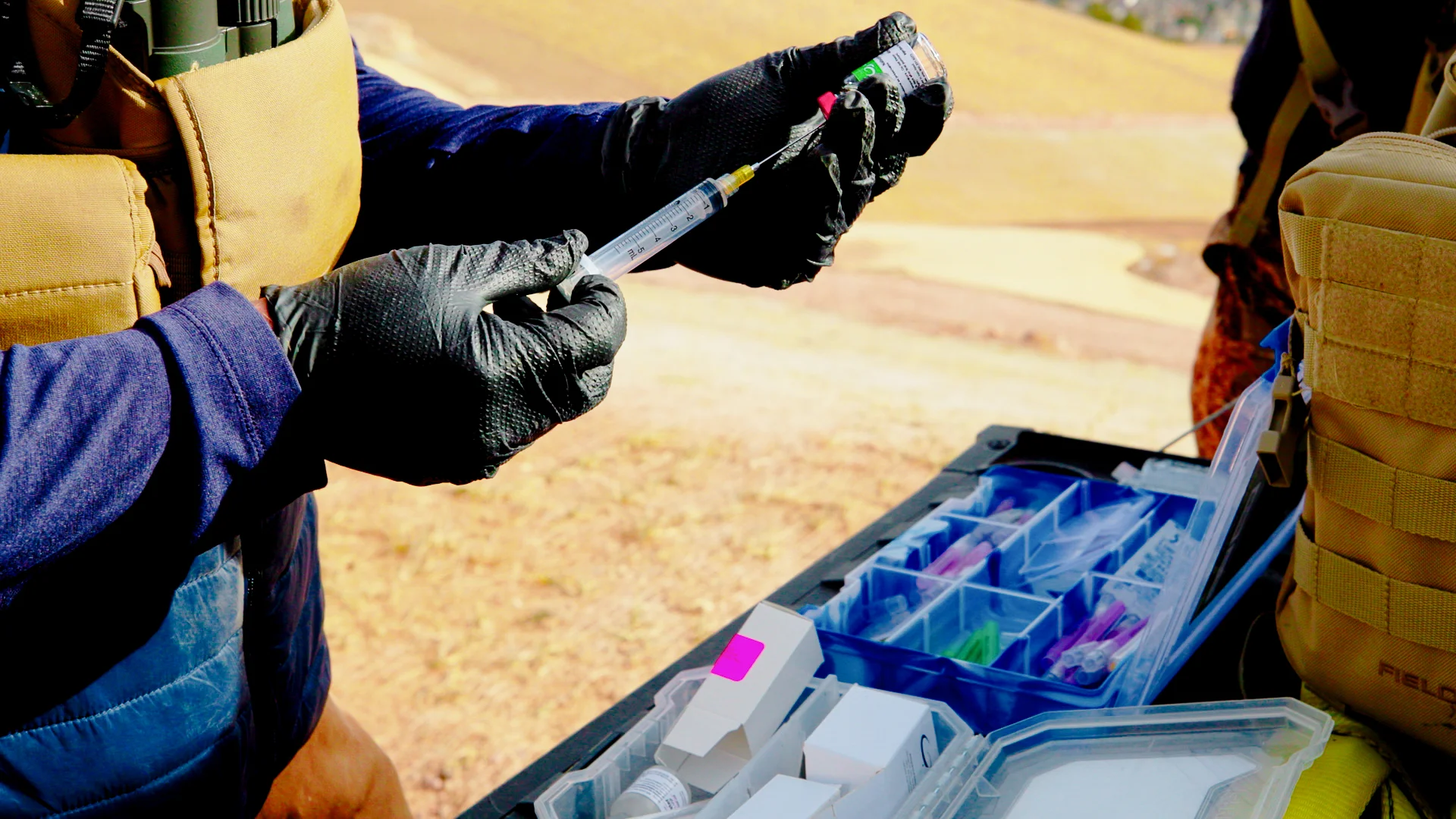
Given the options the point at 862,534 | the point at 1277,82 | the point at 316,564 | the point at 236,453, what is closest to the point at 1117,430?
the point at 1277,82

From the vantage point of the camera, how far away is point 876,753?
3.64 feet

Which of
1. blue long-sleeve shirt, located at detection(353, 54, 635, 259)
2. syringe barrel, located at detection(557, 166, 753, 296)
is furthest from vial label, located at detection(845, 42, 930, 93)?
blue long-sleeve shirt, located at detection(353, 54, 635, 259)

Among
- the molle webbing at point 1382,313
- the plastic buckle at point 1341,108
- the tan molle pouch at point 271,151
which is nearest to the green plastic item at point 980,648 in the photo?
the molle webbing at point 1382,313

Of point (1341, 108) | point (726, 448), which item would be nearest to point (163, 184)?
point (1341, 108)

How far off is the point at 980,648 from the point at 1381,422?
50cm

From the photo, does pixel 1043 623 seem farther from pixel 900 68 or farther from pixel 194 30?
pixel 194 30

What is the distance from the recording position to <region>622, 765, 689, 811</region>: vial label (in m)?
1.14

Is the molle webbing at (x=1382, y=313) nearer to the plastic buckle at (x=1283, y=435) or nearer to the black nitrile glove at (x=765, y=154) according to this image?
the plastic buckle at (x=1283, y=435)

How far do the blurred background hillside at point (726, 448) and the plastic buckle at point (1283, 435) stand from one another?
7.42 ft

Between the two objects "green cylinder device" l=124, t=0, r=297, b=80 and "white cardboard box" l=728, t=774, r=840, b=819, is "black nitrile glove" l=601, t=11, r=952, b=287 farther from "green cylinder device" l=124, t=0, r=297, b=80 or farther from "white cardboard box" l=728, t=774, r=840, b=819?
"white cardboard box" l=728, t=774, r=840, b=819

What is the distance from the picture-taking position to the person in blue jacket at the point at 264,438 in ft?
3.32

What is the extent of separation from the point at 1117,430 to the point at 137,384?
18.6 ft

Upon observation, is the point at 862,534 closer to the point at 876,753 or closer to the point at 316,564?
the point at 876,753

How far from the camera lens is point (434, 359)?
1107mm
